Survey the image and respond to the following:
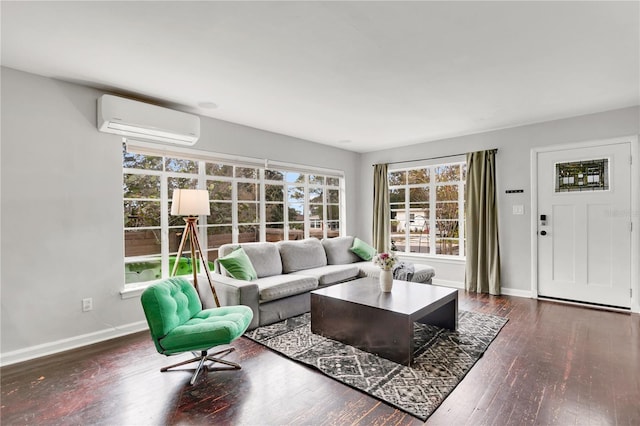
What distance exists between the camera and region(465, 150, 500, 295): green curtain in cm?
492

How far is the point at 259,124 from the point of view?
4594mm

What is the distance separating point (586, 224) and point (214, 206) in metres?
4.92

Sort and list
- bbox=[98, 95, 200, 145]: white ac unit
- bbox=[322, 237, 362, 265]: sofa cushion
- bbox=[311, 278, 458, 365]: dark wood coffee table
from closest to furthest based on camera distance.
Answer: bbox=[311, 278, 458, 365]: dark wood coffee table → bbox=[98, 95, 200, 145]: white ac unit → bbox=[322, 237, 362, 265]: sofa cushion

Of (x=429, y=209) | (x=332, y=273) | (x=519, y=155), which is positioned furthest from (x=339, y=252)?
(x=519, y=155)

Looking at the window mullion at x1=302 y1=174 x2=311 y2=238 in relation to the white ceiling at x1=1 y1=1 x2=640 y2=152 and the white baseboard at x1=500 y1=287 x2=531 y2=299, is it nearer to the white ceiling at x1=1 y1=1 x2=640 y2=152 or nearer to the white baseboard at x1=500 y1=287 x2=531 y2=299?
the white ceiling at x1=1 y1=1 x2=640 y2=152

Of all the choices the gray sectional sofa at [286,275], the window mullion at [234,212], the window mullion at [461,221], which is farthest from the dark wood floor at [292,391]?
the window mullion at [461,221]

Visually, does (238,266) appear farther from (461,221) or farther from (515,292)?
(515,292)

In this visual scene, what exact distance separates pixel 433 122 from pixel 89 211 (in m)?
4.27

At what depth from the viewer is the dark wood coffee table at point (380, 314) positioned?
2.66 metres

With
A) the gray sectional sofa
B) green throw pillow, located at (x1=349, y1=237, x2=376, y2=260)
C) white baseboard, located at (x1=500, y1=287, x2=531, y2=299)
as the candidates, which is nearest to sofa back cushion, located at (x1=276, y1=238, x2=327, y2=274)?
the gray sectional sofa

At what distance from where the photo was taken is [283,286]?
12.1ft

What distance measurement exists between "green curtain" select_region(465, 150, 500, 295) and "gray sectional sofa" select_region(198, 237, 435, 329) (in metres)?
0.95

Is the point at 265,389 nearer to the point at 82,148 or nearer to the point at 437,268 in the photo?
the point at 82,148

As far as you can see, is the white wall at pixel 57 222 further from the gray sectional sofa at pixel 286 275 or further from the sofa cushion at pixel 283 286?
the sofa cushion at pixel 283 286
